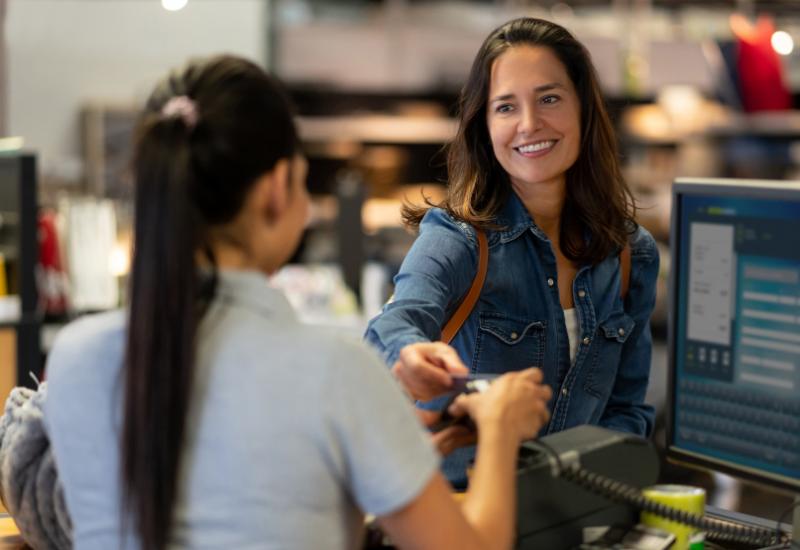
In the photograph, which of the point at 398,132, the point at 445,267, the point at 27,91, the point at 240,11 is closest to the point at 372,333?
the point at 445,267

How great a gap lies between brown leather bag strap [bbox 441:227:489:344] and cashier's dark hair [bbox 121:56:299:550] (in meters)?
0.84

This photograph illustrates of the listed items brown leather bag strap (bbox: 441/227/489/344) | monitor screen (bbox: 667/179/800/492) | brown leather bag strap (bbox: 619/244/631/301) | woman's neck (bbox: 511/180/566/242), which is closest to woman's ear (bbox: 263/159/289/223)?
monitor screen (bbox: 667/179/800/492)

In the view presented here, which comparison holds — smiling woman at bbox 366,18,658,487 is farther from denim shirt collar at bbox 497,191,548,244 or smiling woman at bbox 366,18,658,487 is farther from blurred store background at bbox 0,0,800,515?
blurred store background at bbox 0,0,800,515

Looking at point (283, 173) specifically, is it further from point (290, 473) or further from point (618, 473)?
point (618, 473)

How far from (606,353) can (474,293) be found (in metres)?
0.28

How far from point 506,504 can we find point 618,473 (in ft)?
0.99

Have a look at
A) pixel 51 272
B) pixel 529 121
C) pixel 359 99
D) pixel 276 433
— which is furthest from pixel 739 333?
pixel 359 99

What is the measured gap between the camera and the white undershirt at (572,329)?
2238 mm

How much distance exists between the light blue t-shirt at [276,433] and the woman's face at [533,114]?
928mm

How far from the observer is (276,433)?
1.33 m

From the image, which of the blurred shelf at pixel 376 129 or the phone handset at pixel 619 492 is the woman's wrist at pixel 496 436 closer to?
the phone handset at pixel 619 492

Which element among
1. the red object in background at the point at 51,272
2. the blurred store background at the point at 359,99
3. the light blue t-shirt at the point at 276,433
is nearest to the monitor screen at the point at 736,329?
the light blue t-shirt at the point at 276,433

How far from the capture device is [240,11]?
26.1 ft

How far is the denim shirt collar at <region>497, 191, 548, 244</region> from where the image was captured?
7.29ft
